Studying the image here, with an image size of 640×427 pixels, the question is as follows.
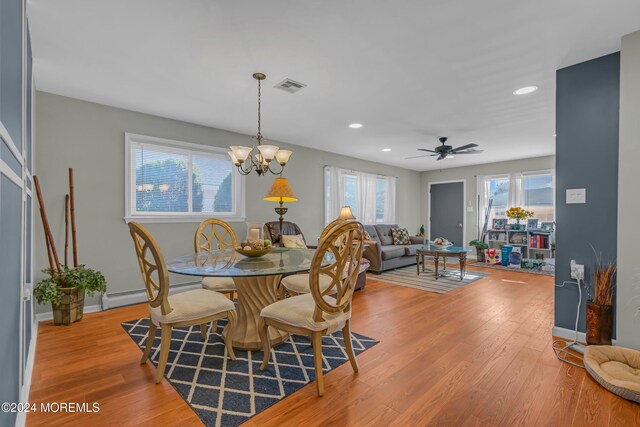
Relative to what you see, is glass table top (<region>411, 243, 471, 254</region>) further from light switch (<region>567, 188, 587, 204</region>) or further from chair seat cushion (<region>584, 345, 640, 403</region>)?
chair seat cushion (<region>584, 345, 640, 403</region>)

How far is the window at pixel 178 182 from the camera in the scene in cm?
386

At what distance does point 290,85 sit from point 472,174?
20.9 feet

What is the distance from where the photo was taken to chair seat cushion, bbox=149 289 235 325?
2023 millimetres

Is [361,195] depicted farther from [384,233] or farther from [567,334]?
[567,334]

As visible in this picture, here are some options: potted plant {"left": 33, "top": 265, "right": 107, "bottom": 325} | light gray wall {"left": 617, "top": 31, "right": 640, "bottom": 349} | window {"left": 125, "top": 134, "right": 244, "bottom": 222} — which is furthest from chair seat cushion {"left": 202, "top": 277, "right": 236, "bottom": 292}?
light gray wall {"left": 617, "top": 31, "right": 640, "bottom": 349}

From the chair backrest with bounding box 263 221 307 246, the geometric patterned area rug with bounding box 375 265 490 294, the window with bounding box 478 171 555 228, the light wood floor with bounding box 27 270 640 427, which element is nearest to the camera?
the light wood floor with bounding box 27 270 640 427

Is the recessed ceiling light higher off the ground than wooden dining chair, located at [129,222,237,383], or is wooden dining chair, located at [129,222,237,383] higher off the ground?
the recessed ceiling light

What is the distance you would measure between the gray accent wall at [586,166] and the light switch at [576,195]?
3cm

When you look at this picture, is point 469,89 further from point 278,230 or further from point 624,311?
point 278,230

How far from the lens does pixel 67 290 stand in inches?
119

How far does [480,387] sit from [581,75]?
276 cm

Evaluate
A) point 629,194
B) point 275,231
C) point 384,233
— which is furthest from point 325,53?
point 384,233

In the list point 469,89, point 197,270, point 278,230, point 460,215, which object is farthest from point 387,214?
point 197,270

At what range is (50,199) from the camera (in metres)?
3.29
